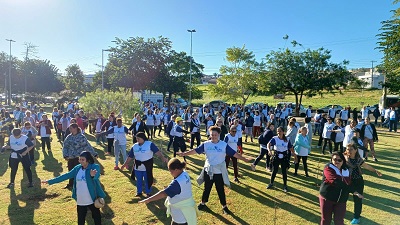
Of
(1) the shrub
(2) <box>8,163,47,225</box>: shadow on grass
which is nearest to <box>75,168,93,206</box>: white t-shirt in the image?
(2) <box>8,163,47,225</box>: shadow on grass

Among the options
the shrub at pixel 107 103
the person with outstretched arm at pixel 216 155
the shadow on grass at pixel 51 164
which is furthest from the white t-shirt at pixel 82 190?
the shrub at pixel 107 103

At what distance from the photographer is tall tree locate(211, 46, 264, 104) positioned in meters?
29.6

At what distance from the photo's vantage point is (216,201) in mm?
7062

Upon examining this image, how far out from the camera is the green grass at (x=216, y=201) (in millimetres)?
6168

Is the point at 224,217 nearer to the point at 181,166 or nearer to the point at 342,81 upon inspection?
the point at 181,166

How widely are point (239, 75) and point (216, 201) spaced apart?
24.0m

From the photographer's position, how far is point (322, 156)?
12.3 meters

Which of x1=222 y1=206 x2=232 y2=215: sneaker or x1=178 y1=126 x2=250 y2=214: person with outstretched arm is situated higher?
x1=178 y1=126 x2=250 y2=214: person with outstretched arm

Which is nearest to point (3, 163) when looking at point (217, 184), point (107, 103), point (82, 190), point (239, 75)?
point (82, 190)

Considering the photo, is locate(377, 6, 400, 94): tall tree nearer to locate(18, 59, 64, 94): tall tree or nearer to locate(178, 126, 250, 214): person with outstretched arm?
locate(178, 126, 250, 214): person with outstretched arm

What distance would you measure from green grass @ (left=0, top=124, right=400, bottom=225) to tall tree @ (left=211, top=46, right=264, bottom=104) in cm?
2015

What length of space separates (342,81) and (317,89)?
2794 mm

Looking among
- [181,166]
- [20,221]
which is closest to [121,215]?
[20,221]

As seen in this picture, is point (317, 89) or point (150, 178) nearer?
point (150, 178)
